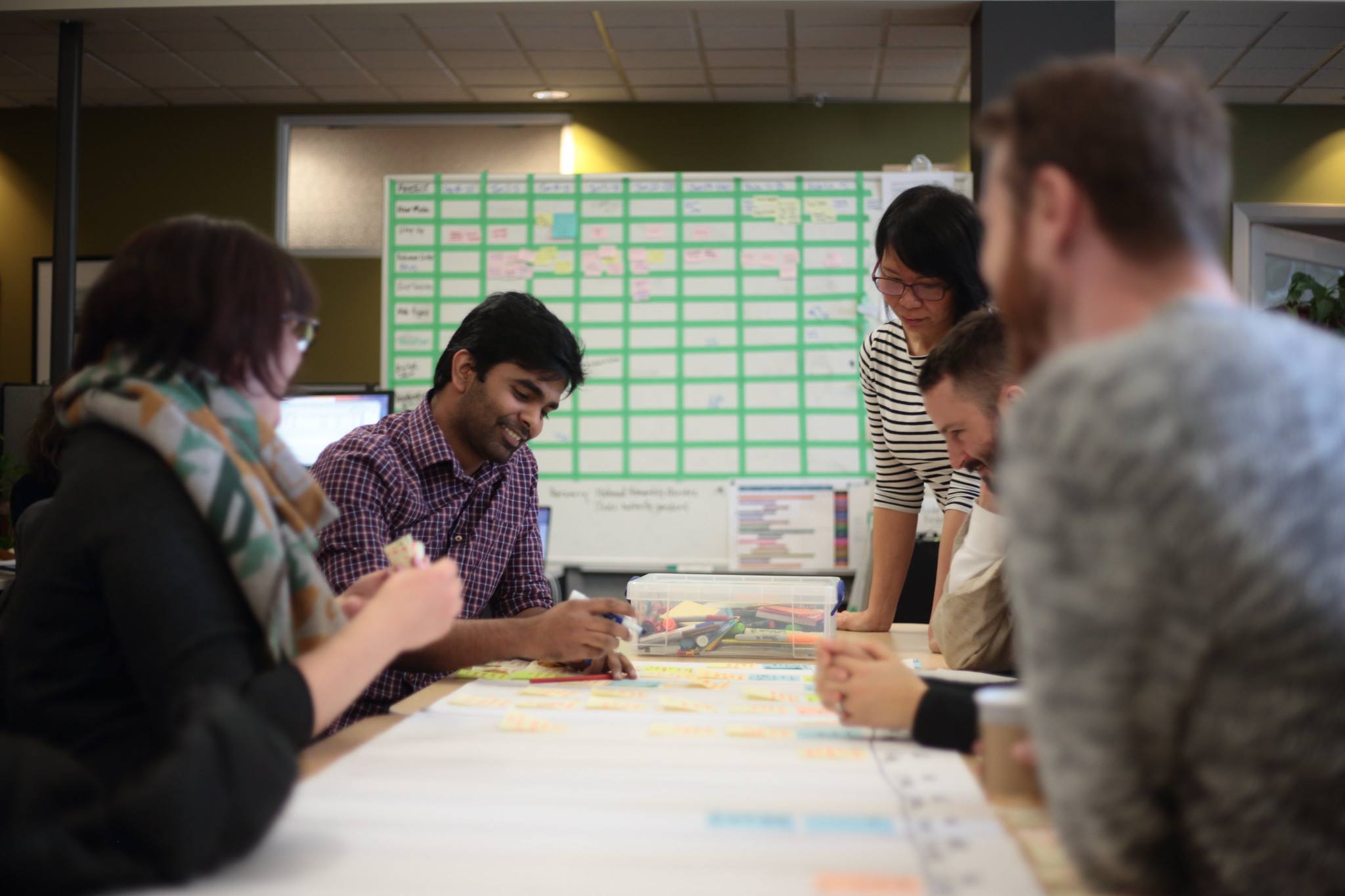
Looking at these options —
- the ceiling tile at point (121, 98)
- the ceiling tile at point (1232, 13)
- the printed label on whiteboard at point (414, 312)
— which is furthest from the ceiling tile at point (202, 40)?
the ceiling tile at point (1232, 13)

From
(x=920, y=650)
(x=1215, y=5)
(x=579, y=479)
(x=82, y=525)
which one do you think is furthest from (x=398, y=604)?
(x=1215, y=5)

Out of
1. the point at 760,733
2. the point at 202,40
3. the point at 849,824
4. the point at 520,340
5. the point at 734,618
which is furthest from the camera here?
the point at 202,40

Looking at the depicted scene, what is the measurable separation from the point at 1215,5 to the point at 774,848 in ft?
15.0

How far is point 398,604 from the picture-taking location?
3.29 feet

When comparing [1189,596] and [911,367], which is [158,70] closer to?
[911,367]

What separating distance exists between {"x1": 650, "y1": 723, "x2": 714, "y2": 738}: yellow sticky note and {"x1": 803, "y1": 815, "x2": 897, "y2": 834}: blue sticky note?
0.31m

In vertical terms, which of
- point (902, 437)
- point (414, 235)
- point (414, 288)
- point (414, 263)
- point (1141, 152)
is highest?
point (414, 235)

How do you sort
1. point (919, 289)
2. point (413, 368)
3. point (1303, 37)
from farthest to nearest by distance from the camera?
point (1303, 37) → point (413, 368) → point (919, 289)

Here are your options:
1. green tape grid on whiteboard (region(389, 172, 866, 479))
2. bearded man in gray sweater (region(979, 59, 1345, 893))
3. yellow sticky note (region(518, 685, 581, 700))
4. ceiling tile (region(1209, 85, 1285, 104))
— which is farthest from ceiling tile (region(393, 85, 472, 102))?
bearded man in gray sweater (region(979, 59, 1345, 893))

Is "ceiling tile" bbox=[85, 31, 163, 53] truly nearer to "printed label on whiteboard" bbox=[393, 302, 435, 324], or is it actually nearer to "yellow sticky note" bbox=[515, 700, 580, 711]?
"printed label on whiteboard" bbox=[393, 302, 435, 324]

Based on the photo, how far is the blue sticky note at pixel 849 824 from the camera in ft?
2.71

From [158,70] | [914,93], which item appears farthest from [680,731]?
[158,70]

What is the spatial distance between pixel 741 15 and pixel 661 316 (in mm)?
1260

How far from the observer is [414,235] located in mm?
4371
